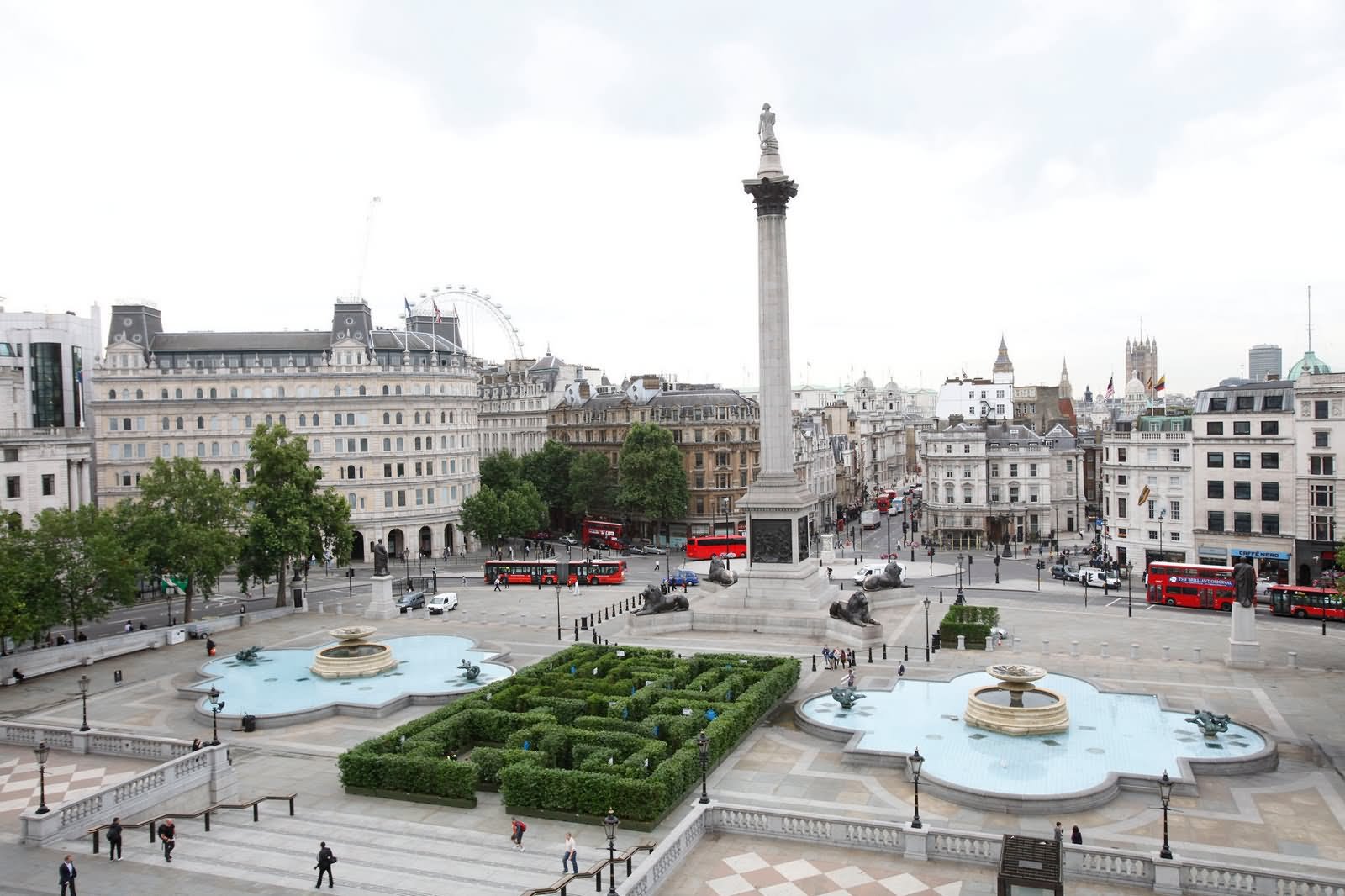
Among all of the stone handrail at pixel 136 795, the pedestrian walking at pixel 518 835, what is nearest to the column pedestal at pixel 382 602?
the stone handrail at pixel 136 795

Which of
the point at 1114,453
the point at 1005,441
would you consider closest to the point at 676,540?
the point at 1005,441

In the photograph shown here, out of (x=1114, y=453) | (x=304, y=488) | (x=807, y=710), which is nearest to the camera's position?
(x=807, y=710)

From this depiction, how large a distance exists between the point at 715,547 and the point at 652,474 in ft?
40.2

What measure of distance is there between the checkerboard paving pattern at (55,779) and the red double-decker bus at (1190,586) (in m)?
57.4

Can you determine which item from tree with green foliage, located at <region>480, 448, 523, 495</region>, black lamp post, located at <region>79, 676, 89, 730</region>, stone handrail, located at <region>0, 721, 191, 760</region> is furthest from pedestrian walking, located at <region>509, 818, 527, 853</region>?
tree with green foliage, located at <region>480, 448, 523, 495</region>

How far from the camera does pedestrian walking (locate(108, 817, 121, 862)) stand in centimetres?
2589

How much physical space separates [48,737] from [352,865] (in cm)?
1551

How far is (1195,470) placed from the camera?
7175cm

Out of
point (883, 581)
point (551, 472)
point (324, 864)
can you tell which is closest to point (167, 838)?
point (324, 864)

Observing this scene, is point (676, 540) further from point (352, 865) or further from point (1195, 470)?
point (352, 865)

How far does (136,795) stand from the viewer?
92.4 ft

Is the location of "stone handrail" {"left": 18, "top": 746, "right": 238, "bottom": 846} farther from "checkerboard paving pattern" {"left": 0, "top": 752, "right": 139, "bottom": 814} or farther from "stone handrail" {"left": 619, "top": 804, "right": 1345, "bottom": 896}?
"stone handrail" {"left": 619, "top": 804, "right": 1345, "bottom": 896}

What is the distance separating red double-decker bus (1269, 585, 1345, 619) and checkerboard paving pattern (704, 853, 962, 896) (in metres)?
→ 45.5

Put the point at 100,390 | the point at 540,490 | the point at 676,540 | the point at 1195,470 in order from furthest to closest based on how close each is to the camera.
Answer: the point at 540,490 → the point at 676,540 → the point at 100,390 → the point at 1195,470
